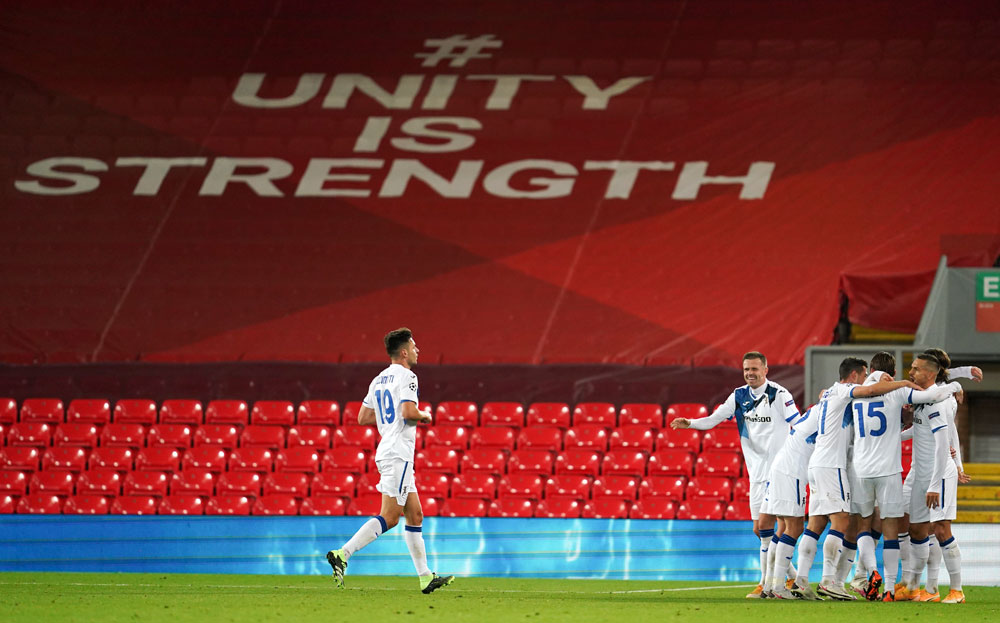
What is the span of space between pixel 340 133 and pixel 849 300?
8626 mm

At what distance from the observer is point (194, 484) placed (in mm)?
15023

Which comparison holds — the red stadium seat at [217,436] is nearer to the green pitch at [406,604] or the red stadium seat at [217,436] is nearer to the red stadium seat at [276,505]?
the red stadium seat at [276,505]

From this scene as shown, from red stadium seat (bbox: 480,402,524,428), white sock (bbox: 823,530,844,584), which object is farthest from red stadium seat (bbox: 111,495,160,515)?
white sock (bbox: 823,530,844,584)

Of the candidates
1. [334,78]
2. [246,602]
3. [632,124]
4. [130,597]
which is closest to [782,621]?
[246,602]

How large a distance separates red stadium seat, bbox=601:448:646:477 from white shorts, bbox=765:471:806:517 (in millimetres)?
4820

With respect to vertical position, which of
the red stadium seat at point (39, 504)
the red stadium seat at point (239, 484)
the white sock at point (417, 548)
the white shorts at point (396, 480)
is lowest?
the white sock at point (417, 548)

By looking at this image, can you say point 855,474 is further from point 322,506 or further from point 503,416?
point 322,506

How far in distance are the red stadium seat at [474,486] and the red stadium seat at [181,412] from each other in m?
3.46

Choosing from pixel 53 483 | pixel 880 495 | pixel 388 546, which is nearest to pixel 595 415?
pixel 388 546

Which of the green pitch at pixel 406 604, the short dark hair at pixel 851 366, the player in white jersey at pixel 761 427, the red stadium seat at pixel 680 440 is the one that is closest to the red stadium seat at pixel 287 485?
the green pitch at pixel 406 604

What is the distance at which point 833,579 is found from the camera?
9734 mm

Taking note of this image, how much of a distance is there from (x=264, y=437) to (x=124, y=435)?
5.78 ft

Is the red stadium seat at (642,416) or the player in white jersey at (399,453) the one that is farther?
the red stadium seat at (642,416)

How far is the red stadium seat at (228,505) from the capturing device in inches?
571
